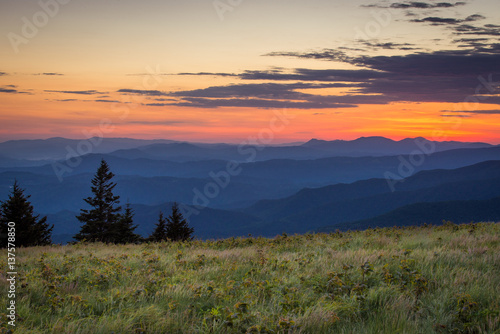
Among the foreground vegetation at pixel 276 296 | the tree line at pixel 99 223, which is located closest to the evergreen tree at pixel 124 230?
the tree line at pixel 99 223

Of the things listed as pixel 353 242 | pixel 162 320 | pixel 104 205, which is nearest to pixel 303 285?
pixel 162 320

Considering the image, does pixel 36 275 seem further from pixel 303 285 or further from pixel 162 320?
pixel 303 285

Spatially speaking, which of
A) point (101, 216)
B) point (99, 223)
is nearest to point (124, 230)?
point (99, 223)

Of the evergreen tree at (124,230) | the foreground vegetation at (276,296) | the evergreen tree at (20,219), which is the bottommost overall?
the evergreen tree at (124,230)

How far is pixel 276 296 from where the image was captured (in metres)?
5.83

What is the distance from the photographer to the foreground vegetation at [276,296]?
15.4 feet

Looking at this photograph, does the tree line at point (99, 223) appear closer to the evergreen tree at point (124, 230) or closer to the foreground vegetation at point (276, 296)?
the evergreen tree at point (124, 230)

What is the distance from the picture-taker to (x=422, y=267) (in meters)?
7.00

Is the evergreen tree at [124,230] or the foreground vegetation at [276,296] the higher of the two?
the foreground vegetation at [276,296]

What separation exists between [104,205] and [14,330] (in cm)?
4032

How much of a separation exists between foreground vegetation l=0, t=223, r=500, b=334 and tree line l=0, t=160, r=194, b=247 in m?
19.6

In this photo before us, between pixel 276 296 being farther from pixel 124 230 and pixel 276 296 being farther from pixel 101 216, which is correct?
pixel 101 216

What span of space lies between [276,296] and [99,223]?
38.7 m

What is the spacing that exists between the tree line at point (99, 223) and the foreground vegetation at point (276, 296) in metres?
19.6
